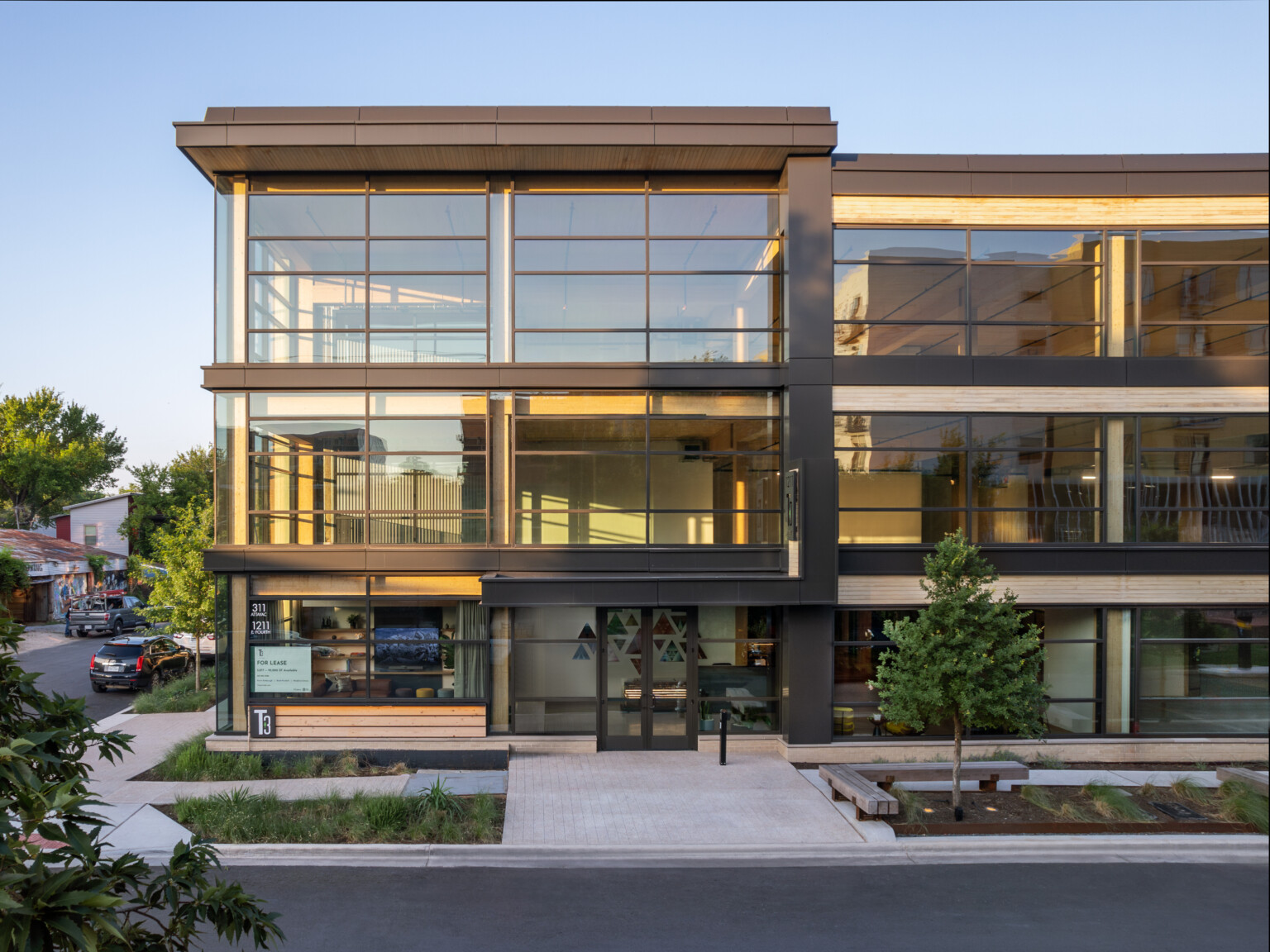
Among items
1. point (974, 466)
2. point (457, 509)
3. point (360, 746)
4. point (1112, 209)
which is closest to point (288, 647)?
point (360, 746)

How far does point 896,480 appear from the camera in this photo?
15562mm

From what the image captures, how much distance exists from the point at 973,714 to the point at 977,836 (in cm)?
179

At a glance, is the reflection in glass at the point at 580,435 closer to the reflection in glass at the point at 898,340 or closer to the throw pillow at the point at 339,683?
the reflection in glass at the point at 898,340

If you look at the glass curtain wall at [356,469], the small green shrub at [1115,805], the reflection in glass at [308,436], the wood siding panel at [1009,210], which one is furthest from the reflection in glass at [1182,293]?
the reflection in glass at [308,436]

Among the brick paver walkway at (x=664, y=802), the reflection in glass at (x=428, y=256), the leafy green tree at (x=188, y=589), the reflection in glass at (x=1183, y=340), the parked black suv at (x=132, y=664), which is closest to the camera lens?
the brick paver walkway at (x=664, y=802)

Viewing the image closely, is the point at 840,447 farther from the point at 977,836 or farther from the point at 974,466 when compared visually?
the point at 977,836

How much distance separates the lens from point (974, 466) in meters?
15.5

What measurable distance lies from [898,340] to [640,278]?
212 inches

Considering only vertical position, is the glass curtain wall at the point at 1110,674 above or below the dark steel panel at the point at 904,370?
below

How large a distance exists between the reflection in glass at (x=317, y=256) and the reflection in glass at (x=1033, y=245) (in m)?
12.5

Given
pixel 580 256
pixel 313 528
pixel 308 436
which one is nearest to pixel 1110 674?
pixel 580 256

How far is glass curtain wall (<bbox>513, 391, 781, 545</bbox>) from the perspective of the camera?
622 inches

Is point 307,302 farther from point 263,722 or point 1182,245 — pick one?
point 1182,245

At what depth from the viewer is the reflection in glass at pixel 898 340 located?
15.5m
